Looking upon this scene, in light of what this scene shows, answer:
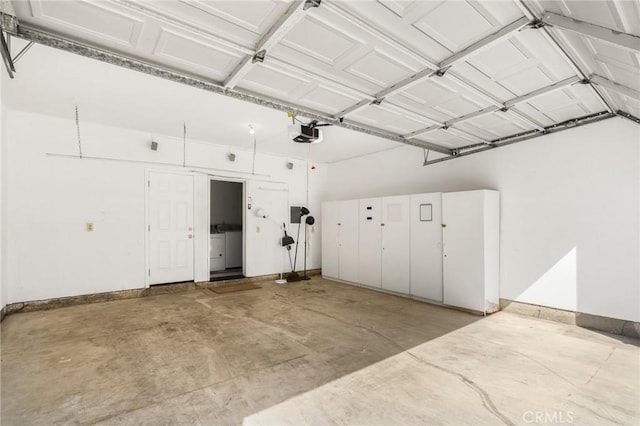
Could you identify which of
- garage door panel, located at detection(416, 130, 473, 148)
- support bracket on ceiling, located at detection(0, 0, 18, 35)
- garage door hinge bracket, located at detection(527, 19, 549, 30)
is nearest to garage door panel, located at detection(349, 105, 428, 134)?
garage door panel, located at detection(416, 130, 473, 148)

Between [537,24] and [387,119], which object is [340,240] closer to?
[387,119]

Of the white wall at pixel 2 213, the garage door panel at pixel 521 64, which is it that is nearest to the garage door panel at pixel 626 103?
the garage door panel at pixel 521 64

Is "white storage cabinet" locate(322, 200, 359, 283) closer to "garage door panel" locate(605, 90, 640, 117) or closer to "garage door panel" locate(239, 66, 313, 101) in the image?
"garage door panel" locate(239, 66, 313, 101)

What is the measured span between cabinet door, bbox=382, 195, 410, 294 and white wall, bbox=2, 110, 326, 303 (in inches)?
168

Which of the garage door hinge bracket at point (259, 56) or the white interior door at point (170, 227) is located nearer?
the garage door hinge bracket at point (259, 56)

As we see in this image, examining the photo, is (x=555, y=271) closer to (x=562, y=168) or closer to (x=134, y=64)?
(x=562, y=168)

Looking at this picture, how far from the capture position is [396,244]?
19.1ft

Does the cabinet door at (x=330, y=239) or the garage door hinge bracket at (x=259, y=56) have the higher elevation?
the garage door hinge bracket at (x=259, y=56)

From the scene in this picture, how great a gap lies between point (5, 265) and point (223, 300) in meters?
3.06

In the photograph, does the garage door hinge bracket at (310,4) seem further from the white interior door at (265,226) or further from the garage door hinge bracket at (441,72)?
the white interior door at (265,226)

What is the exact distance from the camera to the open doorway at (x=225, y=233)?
25.2ft

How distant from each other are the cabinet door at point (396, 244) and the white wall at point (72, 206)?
14.0ft

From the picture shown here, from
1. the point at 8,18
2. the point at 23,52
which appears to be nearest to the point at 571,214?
the point at 8,18

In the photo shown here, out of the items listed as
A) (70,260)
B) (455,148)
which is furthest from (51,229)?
(455,148)
